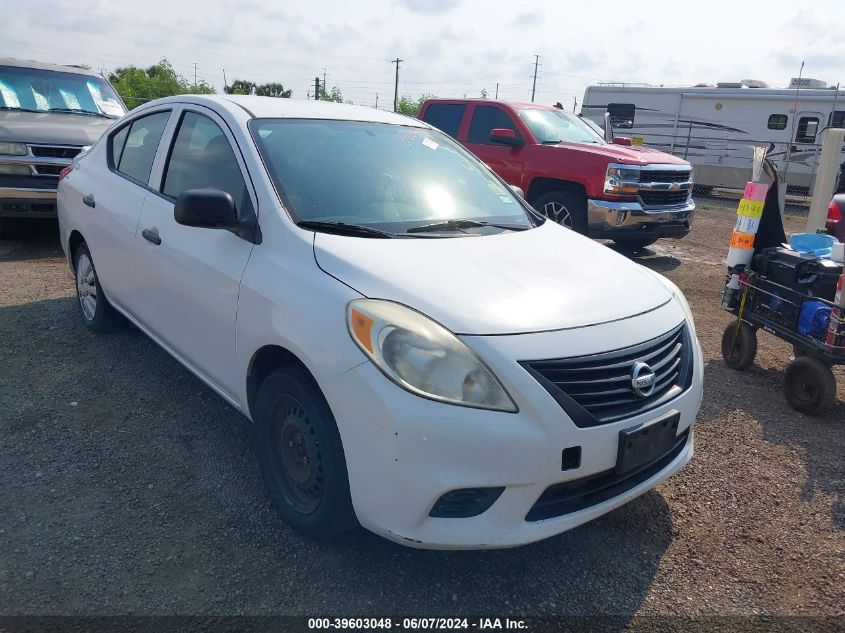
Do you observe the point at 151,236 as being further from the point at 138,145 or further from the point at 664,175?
the point at 664,175

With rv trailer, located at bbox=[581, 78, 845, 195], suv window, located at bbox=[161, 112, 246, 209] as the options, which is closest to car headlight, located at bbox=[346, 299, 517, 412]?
suv window, located at bbox=[161, 112, 246, 209]

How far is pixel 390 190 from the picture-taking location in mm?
3271

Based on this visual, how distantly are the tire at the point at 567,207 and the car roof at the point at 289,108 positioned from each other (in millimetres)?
4698

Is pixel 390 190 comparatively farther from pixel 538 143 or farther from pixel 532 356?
pixel 538 143

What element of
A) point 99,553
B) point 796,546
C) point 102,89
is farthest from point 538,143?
point 99,553

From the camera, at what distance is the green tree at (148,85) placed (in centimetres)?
2532

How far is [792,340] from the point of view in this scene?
432 centimetres

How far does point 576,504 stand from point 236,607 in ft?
4.15

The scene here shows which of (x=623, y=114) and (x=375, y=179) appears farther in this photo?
(x=623, y=114)

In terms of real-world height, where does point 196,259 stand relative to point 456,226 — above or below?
below

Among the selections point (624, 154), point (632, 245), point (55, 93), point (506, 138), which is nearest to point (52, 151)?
point (55, 93)

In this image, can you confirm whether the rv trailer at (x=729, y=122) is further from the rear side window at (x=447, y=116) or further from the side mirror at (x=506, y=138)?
the side mirror at (x=506, y=138)

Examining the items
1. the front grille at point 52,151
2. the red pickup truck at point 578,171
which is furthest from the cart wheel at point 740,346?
the front grille at point 52,151

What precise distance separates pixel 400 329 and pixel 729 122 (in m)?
19.9
